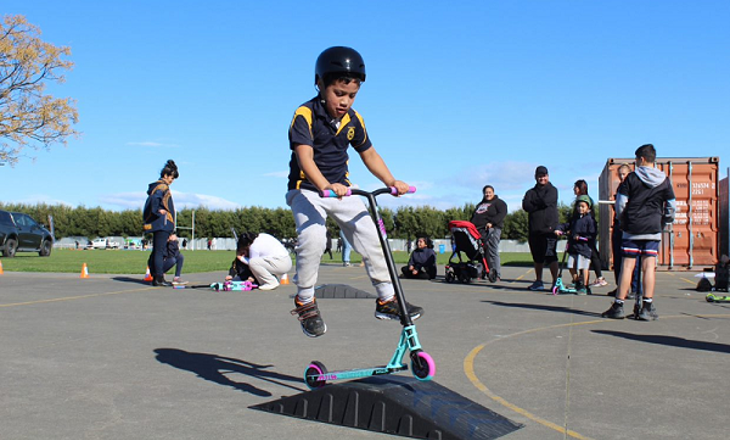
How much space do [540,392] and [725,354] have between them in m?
2.36

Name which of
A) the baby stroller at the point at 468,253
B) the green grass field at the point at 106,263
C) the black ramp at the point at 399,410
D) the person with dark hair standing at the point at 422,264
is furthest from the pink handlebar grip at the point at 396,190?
the green grass field at the point at 106,263

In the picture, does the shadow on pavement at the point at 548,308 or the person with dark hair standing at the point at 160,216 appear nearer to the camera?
the shadow on pavement at the point at 548,308

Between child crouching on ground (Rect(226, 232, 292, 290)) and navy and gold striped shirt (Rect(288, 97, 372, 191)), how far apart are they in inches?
290

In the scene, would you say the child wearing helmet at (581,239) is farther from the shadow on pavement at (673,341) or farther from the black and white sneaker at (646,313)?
the shadow on pavement at (673,341)

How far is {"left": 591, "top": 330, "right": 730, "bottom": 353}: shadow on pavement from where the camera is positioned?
576 centimetres

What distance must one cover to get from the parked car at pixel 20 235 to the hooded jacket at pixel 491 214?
19588mm

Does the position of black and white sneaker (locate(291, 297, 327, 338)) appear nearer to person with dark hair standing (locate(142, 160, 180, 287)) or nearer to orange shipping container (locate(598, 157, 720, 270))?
person with dark hair standing (locate(142, 160, 180, 287))

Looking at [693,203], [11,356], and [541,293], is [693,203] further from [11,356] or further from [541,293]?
[11,356]

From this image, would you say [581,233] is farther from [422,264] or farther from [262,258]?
[262,258]

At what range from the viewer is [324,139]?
14.5 feet

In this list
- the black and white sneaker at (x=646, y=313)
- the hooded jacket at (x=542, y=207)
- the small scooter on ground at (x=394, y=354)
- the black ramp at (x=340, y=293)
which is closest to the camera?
the small scooter on ground at (x=394, y=354)

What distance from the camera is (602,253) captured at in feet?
71.4

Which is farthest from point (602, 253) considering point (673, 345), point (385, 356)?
point (385, 356)

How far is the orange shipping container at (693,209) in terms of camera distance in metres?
19.1
